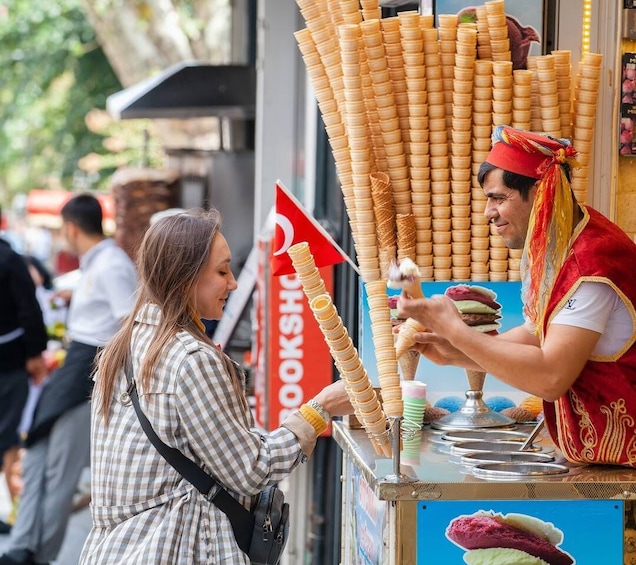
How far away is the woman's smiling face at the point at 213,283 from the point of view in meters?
3.27

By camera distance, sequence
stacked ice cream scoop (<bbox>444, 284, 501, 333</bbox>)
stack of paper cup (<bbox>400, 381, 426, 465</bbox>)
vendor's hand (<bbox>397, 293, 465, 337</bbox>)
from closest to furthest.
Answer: vendor's hand (<bbox>397, 293, 465, 337</bbox>)
stack of paper cup (<bbox>400, 381, 426, 465</bbox>)
stacked ice cream scoop (<bbox>444, 284, 501, 333</bbox>)

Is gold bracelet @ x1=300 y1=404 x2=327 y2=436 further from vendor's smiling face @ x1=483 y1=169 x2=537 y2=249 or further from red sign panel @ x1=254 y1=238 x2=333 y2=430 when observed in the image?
red sign panel @ x1=254 y1=238 x2=333 y2=430

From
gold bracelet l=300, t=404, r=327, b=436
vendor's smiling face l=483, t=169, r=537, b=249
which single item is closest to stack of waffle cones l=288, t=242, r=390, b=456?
gold bracelet l=300, t=404, r=327, b=436

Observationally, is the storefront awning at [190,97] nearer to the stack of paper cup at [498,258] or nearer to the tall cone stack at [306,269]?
the stack of paper cup at [498,258]

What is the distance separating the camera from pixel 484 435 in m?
3.97

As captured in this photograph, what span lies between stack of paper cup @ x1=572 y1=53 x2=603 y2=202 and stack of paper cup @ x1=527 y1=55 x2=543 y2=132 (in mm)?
136

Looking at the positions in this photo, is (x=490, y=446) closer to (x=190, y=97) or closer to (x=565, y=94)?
(x=565, y=94)

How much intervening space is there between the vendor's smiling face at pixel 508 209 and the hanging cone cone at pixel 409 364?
0.83 metres

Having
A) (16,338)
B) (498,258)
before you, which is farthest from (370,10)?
(16,338)

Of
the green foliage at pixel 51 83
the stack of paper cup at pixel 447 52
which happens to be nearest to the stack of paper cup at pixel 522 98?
the stack of paper cup at pixel 447 52

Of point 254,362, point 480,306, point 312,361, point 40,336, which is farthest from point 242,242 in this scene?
point 480,306

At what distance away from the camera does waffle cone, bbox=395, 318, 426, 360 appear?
371cm

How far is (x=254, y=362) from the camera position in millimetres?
6648

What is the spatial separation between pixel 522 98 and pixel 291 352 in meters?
2.23
